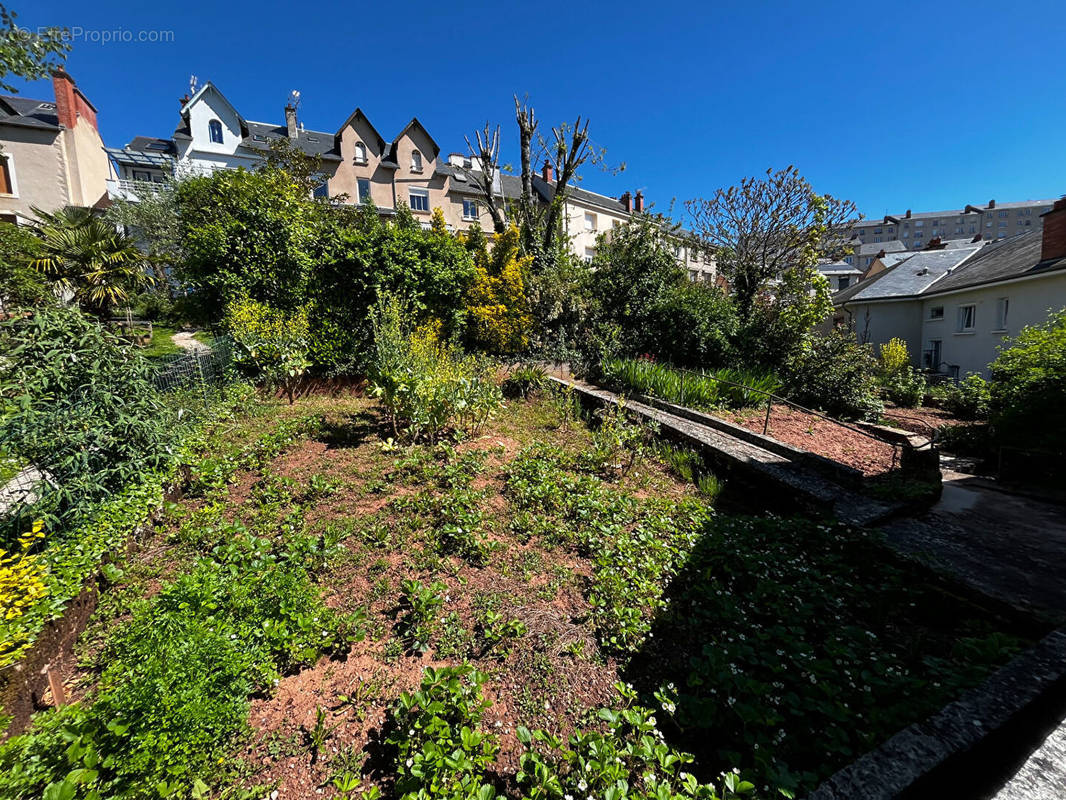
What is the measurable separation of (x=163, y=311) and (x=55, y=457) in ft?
68.9

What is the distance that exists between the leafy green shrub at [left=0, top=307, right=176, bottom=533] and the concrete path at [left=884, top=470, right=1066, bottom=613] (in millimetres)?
7202

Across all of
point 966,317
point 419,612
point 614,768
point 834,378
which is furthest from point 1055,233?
point 419,612

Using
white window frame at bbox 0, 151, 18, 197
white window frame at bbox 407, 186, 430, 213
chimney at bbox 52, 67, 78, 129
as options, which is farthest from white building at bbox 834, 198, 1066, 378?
white window frame at bbox 0, 151, 18, 197

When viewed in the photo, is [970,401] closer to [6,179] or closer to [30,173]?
[30,173]

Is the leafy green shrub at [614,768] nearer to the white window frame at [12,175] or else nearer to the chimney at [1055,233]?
the chimney at [1055,233]

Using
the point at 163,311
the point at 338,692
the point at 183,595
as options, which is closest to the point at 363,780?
the point at 338,692

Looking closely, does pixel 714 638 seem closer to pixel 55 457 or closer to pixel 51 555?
pixel 51 555

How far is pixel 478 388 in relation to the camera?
5.95 m

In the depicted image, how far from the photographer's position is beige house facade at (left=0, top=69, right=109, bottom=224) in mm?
20656

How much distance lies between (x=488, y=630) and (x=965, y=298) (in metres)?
23.3

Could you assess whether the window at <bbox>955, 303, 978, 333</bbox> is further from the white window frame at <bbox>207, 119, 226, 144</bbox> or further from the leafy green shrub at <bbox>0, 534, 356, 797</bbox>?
the white window frame at <bbox>207, 119, 226, 144</bbox>

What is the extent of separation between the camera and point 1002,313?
49.5 feet

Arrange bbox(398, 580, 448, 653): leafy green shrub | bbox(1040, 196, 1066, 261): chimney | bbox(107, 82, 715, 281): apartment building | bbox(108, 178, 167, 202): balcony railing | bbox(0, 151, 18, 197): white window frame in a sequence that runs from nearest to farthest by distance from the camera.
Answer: bbox(398, 580, 448, 653): leafy green shrub → bbox(1040, 196, 1066, 261): chimney → bbox(0, 151, 18, 197): white window frame → bbox(108, 178, 167, 202): balcony railing → bbox(107, 82, 715, 281): apartment building

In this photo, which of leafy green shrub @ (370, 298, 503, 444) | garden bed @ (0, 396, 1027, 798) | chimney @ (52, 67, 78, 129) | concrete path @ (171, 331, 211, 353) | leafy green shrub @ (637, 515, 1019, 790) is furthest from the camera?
chimney @ (52, 67, 78, 129)
